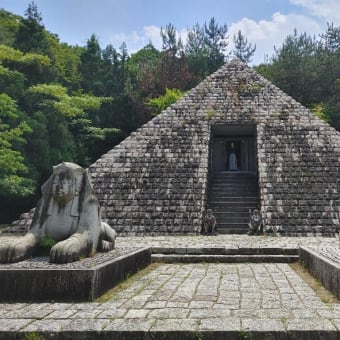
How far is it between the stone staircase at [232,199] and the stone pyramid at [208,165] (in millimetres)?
883

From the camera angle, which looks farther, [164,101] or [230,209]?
[164,101]

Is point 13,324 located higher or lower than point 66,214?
lower

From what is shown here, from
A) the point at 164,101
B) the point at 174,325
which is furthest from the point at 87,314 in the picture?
the point at 164,101

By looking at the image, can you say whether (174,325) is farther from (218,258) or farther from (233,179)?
(233,179)

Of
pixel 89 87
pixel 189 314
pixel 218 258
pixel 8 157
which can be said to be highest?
pixel 89 87

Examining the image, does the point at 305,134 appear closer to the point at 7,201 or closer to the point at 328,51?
the point at 7,201

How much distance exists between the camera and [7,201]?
62.8 ft

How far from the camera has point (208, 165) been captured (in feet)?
43.3

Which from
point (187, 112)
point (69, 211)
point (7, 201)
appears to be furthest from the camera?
Answer: point (7, 201)

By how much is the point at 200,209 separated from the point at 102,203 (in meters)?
2.95

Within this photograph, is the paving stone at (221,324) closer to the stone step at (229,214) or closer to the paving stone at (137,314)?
the paving stone at (137,314)

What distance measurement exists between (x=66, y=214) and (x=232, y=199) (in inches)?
352

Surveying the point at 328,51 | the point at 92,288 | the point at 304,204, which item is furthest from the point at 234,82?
the point at 328,51

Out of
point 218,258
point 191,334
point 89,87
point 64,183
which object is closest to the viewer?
point 191,334
